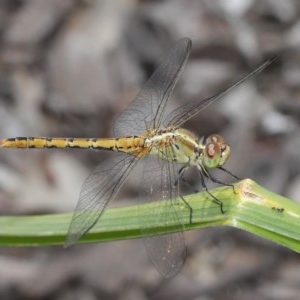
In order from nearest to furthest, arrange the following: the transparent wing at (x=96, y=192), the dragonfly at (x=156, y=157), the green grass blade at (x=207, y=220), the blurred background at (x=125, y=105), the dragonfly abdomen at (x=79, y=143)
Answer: the green grass blade at (x=207, y=220)
the transparent wing at (x=96, y=192)
the dragonfly at (x=156, y=157)
the dragonfly abdomen at (x=79, y=143)
the blurred background at (x=125, y=105)

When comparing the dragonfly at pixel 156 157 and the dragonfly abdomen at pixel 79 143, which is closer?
the dragonfly at pixel 156 157

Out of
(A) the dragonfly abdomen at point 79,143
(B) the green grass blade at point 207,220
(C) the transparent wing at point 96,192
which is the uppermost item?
(A) the dragonfly abdomen at point 79,143

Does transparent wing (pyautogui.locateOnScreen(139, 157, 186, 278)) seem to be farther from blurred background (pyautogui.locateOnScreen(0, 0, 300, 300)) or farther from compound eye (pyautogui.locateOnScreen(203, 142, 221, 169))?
blurred background (pyautogui.locateOnScreen(0, 0, 300, 300))

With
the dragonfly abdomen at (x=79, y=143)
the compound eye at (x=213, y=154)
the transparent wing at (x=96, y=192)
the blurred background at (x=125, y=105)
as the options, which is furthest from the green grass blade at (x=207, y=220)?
the blurred background at (x=125, y=105)

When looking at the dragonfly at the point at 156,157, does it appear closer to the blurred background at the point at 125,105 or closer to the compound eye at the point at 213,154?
the compound eye at the point at 213,154

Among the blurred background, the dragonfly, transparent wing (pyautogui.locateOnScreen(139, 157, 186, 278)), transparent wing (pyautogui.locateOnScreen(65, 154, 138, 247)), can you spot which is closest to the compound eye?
the dragonfly

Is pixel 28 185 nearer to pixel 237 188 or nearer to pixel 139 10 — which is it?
pixel 139 10

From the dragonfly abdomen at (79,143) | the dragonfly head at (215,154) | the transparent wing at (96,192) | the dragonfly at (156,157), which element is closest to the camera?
the transparent wing at (96,192)

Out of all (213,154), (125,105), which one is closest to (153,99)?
(213,154)
